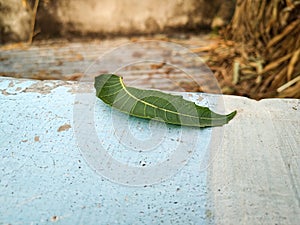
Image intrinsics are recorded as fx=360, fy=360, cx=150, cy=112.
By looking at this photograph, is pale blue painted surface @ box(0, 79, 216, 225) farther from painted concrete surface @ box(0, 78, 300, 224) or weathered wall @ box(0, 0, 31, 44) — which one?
weathered wall @ box(0, 0, 31, 44)

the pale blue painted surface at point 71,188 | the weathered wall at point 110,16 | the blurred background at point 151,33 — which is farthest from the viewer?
the weathered wall at point 110,16

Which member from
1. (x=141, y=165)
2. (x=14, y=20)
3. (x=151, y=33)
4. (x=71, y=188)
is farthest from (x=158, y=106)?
(x=14, y=20)

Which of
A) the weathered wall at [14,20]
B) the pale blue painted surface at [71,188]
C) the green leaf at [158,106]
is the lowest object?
the weathered wall at [14,20]

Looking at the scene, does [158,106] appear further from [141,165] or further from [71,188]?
[71,188]

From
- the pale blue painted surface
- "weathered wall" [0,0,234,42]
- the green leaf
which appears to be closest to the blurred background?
"weathered wall" [0,0,234,42]

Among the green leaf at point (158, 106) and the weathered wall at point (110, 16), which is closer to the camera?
the green leaf at point (158, 106)

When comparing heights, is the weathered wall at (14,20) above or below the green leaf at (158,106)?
below

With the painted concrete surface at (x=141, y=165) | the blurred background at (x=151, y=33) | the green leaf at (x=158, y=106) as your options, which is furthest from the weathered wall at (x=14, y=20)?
the green leaf at (x=158, y=106)

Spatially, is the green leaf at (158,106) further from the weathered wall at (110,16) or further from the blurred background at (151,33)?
the weathered wall at (110,16)
